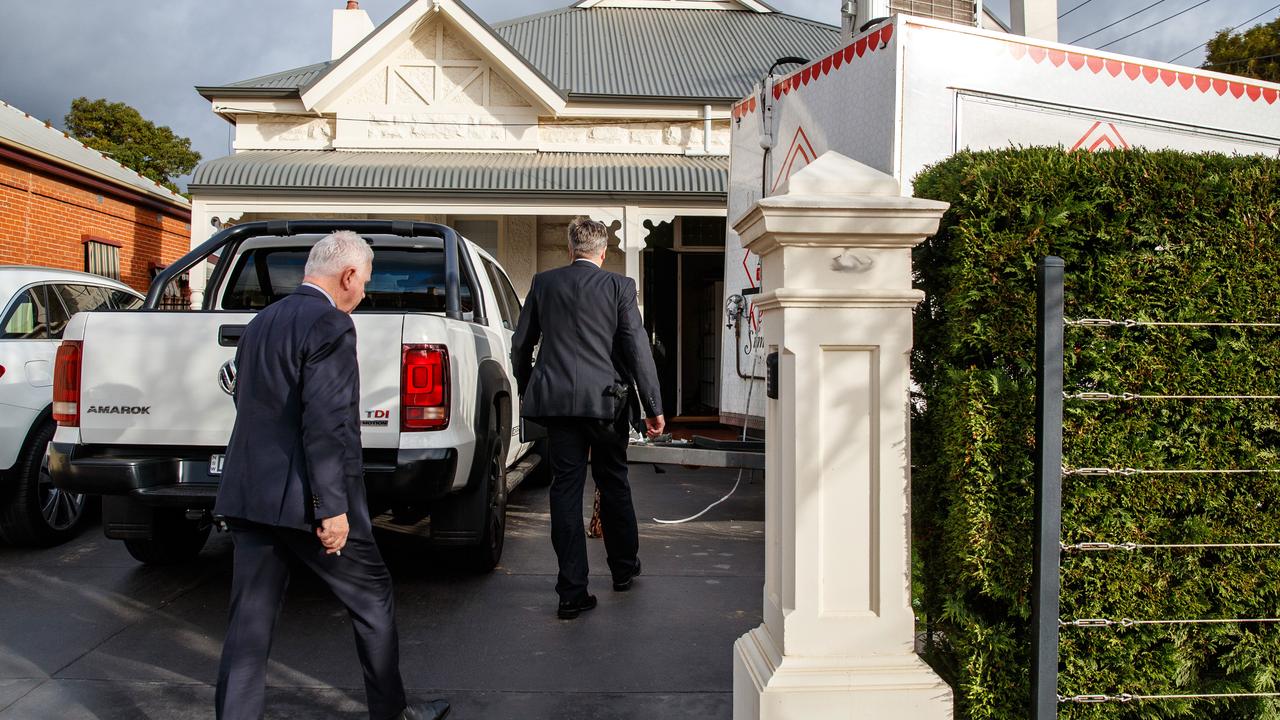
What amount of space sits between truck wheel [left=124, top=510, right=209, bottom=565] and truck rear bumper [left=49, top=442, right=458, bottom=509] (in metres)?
0.89

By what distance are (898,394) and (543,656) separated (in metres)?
2.15

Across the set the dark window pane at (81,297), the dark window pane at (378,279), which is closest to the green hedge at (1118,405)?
the dark window pane at (378,279)

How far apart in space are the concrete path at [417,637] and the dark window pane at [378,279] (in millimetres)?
1601

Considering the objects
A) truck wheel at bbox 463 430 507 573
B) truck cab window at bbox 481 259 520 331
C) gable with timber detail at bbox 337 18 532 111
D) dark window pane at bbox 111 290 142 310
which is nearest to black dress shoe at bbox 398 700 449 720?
truck wheel at bbox 463 430 507 573

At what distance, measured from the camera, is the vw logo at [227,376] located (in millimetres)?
4242

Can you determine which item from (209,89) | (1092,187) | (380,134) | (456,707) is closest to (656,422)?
(456,707)

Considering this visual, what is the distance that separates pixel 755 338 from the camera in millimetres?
6852

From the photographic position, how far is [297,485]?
9.71ft

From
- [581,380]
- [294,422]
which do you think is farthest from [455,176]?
[294,422]

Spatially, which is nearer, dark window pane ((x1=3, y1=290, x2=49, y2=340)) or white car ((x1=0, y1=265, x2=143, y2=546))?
white car ((x1=0, y1=265, x2=143, y2=546))

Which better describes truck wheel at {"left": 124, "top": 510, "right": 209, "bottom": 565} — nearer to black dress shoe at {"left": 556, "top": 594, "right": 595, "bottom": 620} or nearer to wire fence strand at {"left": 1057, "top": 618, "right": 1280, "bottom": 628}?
black dress shoe at {"left": 556, "top": 594, "right": 595, "bottom": 620}

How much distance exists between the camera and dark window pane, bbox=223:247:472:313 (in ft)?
Answer: 19.1

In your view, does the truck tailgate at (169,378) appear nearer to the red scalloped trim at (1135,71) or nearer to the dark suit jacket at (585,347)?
the dark suit jacket at (585,347)

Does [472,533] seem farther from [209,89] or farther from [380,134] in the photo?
[209,89]
